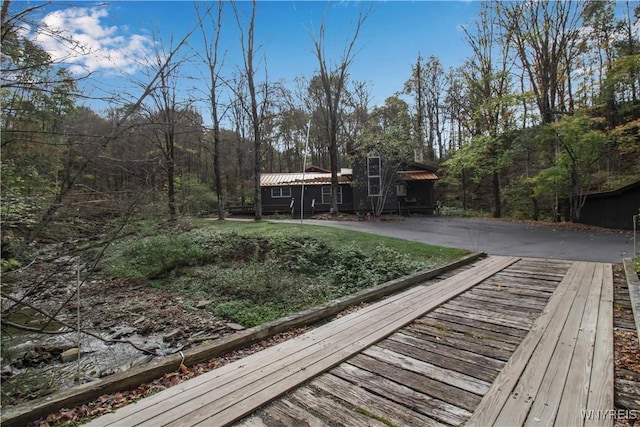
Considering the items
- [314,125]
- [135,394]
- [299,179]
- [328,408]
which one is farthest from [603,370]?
[314,125]

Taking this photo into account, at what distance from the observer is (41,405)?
1.78 m

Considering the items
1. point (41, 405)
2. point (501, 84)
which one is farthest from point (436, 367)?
point (501, 84)

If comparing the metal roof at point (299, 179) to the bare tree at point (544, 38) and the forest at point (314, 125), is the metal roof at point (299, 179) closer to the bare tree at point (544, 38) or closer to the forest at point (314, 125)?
the forest at point (314, 125)

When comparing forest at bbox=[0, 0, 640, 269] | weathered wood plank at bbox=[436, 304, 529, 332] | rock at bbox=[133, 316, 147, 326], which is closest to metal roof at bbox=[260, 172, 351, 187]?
forest at bbox=[0, 0, 640, 269]

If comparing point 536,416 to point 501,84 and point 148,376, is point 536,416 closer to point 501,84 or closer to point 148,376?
point 148,376

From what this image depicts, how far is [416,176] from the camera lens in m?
21.2

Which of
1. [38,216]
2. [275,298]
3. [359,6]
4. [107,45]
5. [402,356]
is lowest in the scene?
[275,298]

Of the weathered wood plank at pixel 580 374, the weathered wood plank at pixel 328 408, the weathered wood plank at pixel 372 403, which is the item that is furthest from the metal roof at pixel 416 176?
the weathered wood plank at pixel 328 408

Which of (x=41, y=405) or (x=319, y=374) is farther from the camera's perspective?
(x=319, y=374)

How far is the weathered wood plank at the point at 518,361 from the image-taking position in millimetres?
1791

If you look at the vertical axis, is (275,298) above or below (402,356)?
below

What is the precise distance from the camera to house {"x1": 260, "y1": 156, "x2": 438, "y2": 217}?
66.6ft

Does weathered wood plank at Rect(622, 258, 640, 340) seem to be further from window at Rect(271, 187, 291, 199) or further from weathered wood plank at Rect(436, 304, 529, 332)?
window at Rect(271, 187, 291, 199)

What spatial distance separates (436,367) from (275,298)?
4.08 metres
